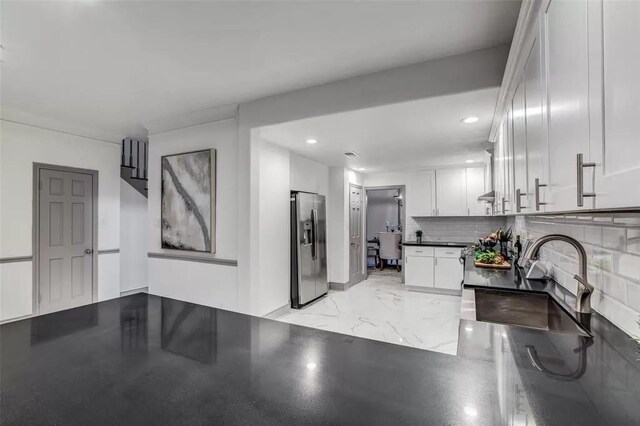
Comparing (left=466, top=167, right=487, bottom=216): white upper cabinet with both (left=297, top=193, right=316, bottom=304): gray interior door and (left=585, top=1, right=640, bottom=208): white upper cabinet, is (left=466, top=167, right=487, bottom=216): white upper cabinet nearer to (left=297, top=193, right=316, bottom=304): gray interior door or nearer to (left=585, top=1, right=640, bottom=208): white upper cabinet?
(left=297, top=193, right=316, bottom=304): gray interior door

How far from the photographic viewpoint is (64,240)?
4.14 meters

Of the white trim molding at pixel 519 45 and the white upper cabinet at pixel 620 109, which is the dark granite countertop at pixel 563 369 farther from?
the white trim molding at pixel 519 45

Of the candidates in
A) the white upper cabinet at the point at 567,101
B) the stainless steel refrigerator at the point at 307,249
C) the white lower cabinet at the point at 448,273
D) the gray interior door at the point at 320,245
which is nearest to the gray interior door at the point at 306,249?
the stainless steel refrigerator at the point at 307,249

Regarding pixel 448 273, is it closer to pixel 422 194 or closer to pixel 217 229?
pixel 422 194

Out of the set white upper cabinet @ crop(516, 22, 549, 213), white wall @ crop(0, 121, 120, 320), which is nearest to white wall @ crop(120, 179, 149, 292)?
white wall @ crop(0, 121, 120, 320)

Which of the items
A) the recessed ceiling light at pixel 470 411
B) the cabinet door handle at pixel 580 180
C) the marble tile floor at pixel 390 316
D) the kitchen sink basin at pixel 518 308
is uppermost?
the cabinet door handle at pixel 580 180

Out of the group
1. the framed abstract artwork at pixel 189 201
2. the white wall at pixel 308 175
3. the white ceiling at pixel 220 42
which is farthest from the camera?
the white wall at pixel 308 175

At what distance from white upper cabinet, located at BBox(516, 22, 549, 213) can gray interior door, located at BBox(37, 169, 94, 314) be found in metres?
5.22

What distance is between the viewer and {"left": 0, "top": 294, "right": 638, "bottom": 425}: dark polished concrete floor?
625 millimetres

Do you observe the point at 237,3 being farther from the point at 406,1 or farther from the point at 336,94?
the point at 336,94

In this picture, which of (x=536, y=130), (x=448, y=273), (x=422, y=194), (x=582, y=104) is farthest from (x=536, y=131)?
(x=422, y=194)

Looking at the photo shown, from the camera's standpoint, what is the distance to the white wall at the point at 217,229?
3.67m

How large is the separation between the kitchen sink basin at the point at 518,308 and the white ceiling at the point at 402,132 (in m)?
1.50

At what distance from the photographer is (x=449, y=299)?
4918mm
